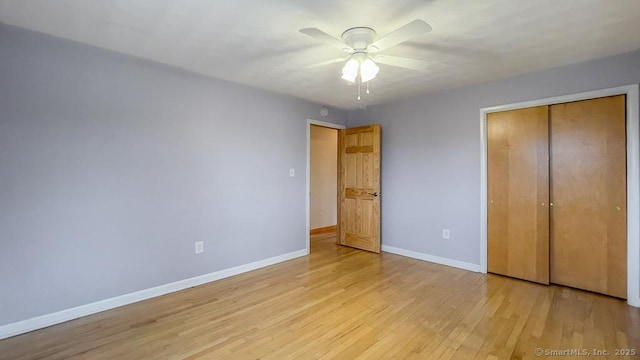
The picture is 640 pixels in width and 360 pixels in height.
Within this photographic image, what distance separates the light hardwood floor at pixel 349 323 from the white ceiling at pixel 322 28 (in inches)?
90.4

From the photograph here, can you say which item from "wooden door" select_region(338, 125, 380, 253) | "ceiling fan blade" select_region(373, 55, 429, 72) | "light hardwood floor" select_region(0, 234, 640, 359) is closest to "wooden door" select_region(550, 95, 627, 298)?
"light hardwood floor" select_region(0, 234, 640, 359)

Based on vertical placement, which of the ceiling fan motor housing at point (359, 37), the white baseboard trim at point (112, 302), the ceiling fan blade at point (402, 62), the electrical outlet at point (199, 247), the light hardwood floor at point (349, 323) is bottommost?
the light hardwood floor at point (349, 323)

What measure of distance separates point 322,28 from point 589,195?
3078 millimetres

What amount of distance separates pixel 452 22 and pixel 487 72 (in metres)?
1.35

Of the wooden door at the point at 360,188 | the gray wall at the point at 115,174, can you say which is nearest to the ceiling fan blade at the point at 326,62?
the gray wall at the point at 115,174

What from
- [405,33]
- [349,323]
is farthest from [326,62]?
[349,323]

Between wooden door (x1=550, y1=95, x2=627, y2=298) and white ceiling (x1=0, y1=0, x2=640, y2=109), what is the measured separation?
0.60 meters

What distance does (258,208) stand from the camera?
3.75m

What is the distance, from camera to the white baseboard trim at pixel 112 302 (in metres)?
2.21

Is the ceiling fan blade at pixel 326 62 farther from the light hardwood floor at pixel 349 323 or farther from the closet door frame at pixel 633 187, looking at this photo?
the closet door frame at pixel 633 187

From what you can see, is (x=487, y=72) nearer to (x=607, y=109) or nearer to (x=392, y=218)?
(x=607, y=109)

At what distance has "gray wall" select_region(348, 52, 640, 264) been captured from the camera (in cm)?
320

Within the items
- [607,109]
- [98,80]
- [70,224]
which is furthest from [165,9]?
[607,109]

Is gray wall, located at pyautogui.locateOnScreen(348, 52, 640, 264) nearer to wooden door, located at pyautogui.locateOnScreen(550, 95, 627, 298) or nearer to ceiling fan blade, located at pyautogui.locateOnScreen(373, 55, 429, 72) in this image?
wooden door, located at pyautogui.locateOnScreen(550, 95, 627, 298)
